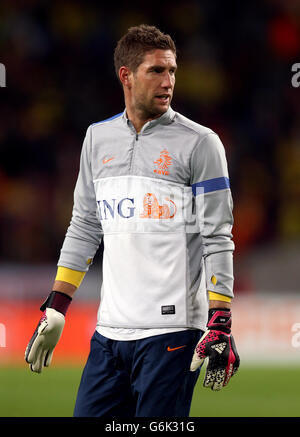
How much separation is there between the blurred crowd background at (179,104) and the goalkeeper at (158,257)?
26.7 feet

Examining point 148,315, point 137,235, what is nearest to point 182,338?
point 148,315

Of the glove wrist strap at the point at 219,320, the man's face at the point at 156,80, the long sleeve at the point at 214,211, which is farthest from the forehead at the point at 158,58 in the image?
the glove wrist strap at the point at 219,320

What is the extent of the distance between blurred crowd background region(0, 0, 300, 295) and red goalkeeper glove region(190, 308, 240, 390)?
8.44 m

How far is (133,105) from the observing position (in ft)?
13.0

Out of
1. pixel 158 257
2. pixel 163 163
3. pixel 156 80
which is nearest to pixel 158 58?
pixel 156 80

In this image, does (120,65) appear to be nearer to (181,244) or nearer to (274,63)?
(181,244)

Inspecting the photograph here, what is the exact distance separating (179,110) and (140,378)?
1062 centimetres

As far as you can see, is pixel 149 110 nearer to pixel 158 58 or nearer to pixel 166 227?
pixel 158 58

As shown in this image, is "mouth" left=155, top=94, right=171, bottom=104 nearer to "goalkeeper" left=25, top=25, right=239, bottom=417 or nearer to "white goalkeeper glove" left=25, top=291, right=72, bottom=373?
"goalkeeper" left=25, top=25, right=239, bottom=417

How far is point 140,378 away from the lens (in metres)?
3.73

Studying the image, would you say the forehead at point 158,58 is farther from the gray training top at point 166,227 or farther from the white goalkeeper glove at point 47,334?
the white goalkeeper glove at point 47,334

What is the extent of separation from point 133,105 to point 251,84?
11.1 metres

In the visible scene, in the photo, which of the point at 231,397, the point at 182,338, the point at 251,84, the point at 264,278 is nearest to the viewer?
the point at 182,338
